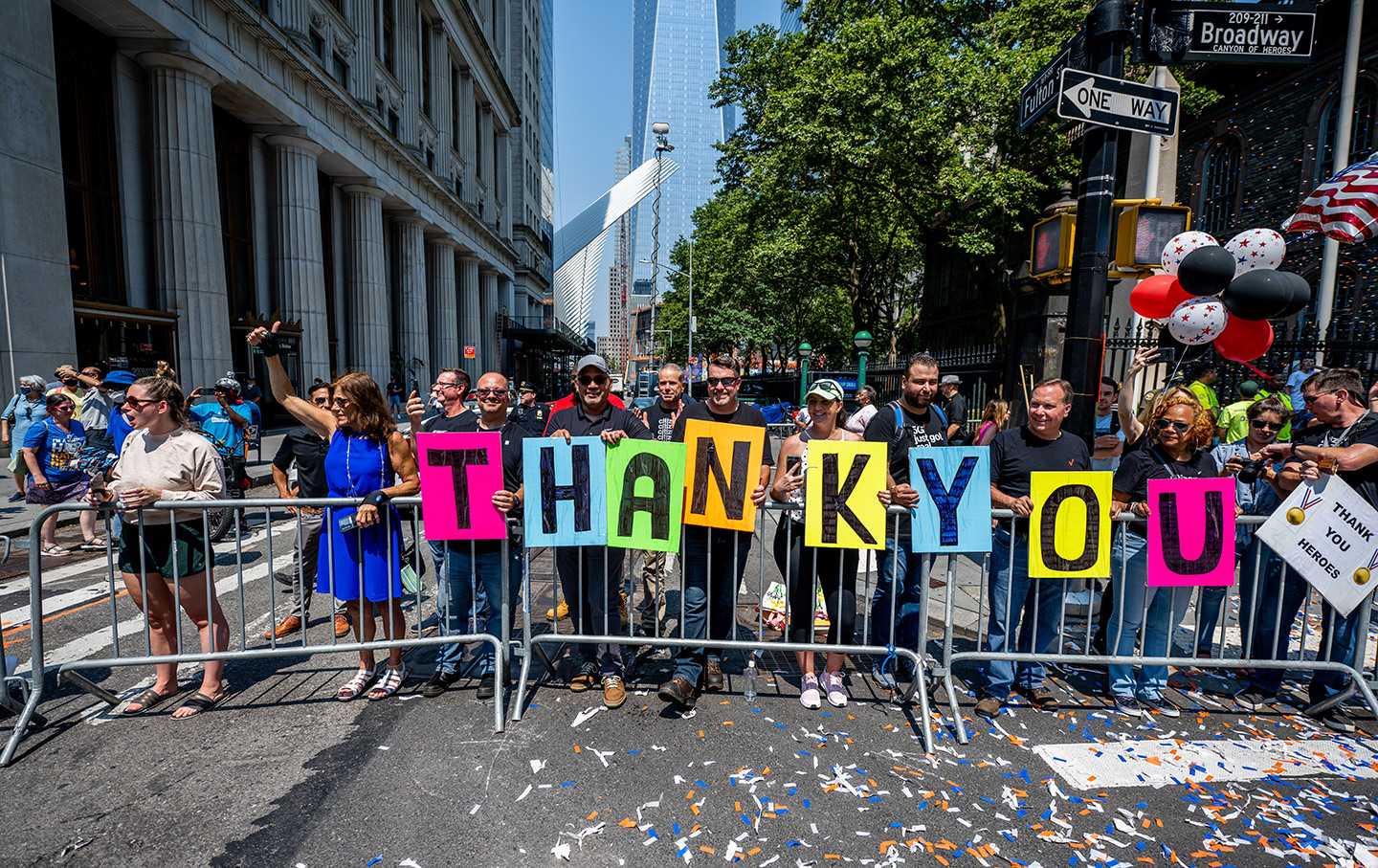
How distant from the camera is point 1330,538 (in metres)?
4.14

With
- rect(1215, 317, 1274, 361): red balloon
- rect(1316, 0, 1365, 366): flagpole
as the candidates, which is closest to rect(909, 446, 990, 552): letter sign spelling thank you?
rect(1215, 317, 1274, 361): red balloon

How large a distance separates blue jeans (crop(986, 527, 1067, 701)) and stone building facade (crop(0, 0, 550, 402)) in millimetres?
15117

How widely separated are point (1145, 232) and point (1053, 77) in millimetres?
1304

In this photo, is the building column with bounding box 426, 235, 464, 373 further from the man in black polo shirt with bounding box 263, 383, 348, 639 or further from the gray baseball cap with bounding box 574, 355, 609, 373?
the gray baseball cap with bounding box 574, 355, 609, 373

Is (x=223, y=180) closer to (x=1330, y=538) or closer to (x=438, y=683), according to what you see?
(x=438, y=683)

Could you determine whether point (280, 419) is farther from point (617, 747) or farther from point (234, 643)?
point (617, 747)

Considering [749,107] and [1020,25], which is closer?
[1020,25]

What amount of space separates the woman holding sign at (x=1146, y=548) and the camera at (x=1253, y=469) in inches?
18.3

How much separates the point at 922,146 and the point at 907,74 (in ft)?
6.30

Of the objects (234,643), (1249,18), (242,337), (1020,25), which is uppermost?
(1020,25)

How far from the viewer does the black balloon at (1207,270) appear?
17.2ft

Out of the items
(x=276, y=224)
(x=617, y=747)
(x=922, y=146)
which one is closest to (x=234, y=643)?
(x=617, y=747)

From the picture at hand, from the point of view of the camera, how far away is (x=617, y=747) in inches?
147

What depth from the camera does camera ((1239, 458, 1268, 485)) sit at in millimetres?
4598
